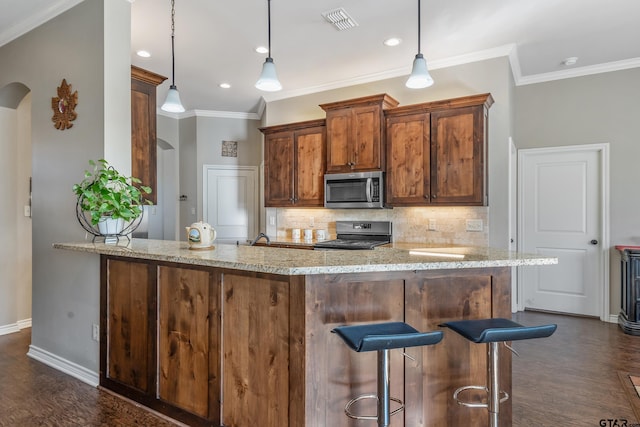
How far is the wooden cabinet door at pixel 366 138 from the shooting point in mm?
4145

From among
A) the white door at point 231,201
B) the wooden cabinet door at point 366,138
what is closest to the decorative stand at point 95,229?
the wooden cabinet door at point 366,138

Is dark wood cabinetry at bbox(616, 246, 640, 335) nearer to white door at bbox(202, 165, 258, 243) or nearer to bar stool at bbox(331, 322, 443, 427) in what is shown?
bar stool at bbox(331, 322, 443, 427)

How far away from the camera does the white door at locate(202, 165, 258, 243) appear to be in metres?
6.27

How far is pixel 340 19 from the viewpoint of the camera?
327 cm

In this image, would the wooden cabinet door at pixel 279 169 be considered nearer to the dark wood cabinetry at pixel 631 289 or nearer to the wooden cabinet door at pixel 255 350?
the wooden cabinet door at pixel 255 350

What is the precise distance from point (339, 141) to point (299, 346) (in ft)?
10.1

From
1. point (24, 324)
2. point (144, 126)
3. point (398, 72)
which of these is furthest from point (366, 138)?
point (24, 324)

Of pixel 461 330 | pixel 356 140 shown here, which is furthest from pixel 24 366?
pixel 356 140

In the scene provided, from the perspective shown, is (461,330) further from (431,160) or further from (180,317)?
(431,160)

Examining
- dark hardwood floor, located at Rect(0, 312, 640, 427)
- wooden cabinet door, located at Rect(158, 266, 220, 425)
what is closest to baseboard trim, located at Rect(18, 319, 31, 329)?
dark hardwood floor, located at Rect(0, 312, 640, 427)

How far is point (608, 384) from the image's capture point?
273 centimetres

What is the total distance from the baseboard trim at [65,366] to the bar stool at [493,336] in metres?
2.50

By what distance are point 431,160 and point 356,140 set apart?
870 millimetres

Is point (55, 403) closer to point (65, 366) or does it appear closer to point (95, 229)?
point (65, 366)
